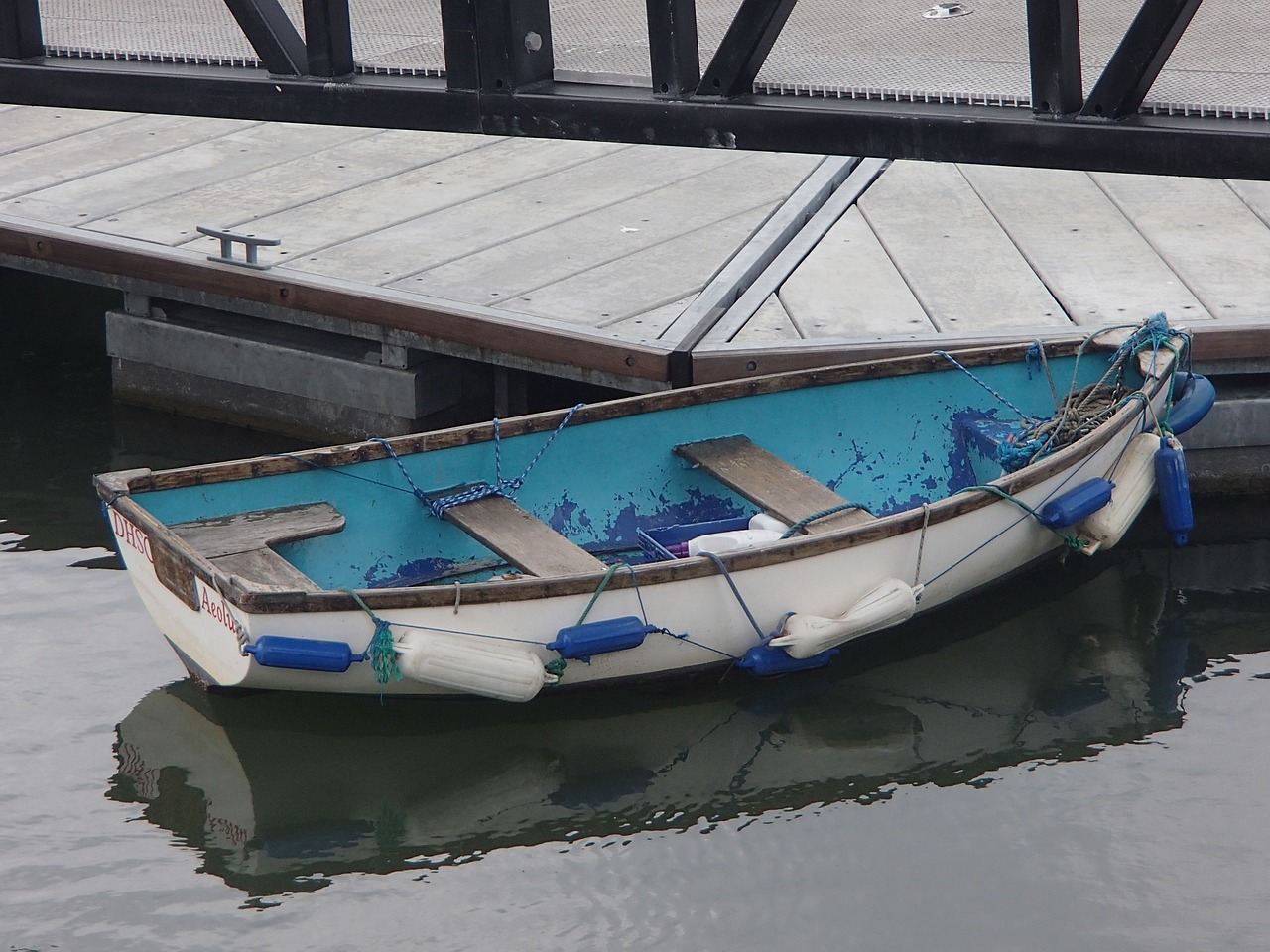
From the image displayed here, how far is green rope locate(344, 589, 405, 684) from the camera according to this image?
582cm

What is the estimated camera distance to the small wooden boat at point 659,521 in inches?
233

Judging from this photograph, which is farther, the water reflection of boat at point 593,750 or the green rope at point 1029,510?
the green rope at point 1029,510

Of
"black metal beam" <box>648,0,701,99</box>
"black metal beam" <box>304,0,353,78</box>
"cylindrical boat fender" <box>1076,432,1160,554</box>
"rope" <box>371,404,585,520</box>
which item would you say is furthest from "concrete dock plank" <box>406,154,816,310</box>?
"black metal beam" <box>648,0,701,99</box>

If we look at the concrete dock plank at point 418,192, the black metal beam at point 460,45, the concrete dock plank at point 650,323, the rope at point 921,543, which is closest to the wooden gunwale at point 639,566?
the rope at point 921,543

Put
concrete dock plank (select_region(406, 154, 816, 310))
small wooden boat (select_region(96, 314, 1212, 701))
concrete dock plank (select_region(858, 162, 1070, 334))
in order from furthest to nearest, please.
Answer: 1. concrete dock plank (select_region(406, 154, 816, 310))
2. concrete dock plank (select_region(858, 162, 1070, 334))
3. small wooden boat (select_region(96, 314, 1212, 701))

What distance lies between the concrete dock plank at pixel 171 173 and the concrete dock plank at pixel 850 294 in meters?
3.63

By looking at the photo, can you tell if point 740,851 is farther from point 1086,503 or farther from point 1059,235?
point 1059,235

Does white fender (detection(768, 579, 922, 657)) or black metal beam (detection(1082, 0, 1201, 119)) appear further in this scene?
white fender (detection(768, 579, 922, 657))

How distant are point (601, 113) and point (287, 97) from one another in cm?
76

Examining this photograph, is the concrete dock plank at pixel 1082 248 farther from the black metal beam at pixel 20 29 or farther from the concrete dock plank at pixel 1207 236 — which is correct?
the black metal beam at pixel 20 29

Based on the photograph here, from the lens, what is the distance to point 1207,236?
8.61 metres

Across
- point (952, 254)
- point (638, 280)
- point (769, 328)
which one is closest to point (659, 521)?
point (769, 328)

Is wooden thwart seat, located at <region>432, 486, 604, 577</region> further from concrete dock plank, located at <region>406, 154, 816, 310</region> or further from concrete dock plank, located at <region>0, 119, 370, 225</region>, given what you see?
concrete dock plank, located at <region>0, 119, 370, 225</region>

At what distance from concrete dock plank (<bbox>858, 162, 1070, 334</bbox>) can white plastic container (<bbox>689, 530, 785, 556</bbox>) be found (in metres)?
1.69
